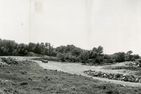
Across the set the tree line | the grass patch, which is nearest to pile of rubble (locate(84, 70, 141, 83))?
the grass patch

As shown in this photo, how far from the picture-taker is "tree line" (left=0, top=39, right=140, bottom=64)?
45.6 m

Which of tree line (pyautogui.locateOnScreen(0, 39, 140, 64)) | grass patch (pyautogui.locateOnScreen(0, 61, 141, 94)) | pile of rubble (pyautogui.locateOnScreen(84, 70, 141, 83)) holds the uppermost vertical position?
tree line (pyautogui.locateOnScreen(0, 39, 140, 64))

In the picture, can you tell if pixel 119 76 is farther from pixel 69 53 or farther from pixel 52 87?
pixel 69 53

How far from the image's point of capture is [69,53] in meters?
49.5

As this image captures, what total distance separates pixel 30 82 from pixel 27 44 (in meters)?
29.3

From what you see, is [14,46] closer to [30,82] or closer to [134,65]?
[134,65]

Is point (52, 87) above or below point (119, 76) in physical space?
below

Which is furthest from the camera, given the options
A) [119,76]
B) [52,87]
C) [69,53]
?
[69,53]

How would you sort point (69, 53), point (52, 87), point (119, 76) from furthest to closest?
point (69, 53)
point (119, 76)
point (52, 87)

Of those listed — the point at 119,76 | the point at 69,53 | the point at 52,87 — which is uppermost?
the point at 69,53

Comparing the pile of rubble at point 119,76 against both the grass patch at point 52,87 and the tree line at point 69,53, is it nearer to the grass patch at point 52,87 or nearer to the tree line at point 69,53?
the grass patch at point 52,87

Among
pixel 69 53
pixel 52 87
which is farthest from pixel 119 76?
pixel 69 53

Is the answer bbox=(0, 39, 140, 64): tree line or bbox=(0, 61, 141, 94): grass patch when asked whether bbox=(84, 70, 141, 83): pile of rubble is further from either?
→ bbox=(0, 39, 140, 64): tree line

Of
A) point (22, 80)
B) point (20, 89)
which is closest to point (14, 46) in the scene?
point (22, 80)
